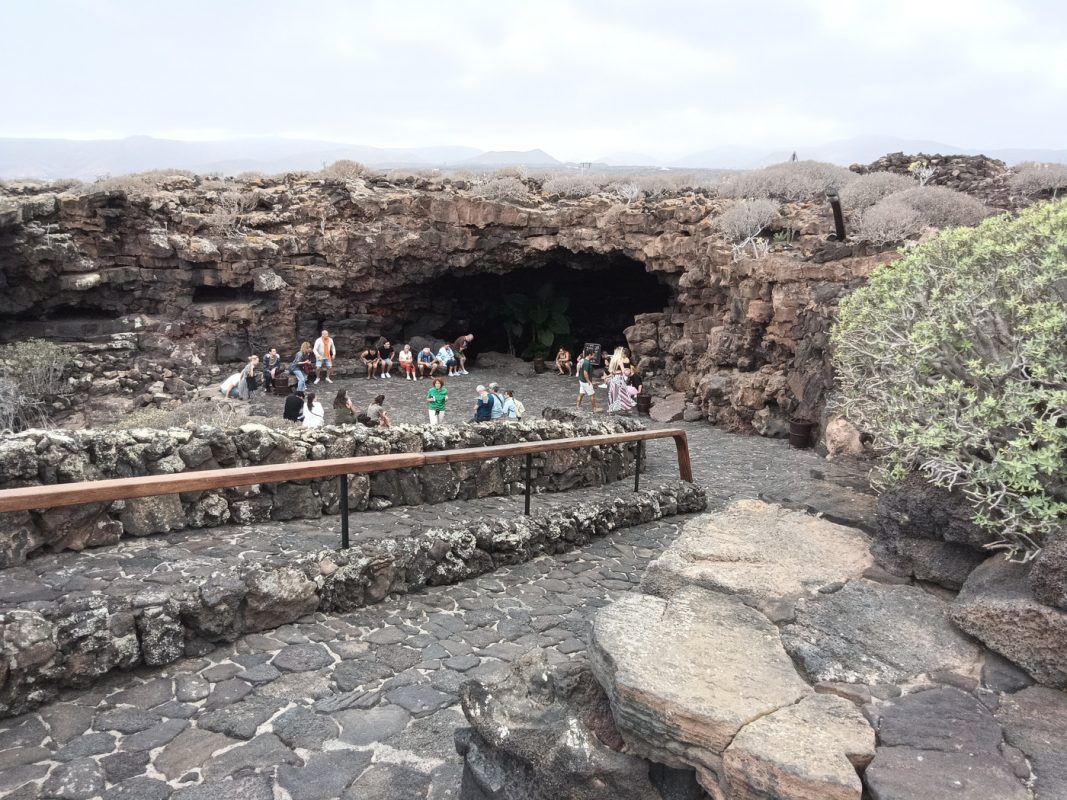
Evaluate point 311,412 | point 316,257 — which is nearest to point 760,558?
point 311,412

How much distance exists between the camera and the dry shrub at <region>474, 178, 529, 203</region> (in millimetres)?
24234

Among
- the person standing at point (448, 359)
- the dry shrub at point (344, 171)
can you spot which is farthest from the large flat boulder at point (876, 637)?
the dry shrub at point (344, 171)

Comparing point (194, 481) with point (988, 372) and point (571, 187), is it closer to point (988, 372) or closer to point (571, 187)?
point (988, 372)

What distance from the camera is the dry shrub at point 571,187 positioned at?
25.9 m

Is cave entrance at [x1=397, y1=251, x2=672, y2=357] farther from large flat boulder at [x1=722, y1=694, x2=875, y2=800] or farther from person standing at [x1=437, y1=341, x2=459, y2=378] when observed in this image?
large flat boulder at [x1=722, y1=694, x2=875, y2=800]

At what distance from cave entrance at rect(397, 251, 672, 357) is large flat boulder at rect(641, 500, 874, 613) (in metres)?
21.6

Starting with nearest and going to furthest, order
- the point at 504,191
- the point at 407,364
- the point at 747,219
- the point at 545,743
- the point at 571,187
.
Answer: the point at 545,743 → the point at 747,219 → the point at 407,364 → the point at 504,191 → the point at 571,187

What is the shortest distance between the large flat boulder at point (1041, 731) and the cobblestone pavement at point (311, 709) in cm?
194

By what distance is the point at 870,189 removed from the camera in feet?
63.7

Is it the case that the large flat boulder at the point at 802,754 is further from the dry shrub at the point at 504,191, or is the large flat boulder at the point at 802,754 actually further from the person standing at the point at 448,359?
the dry shrub at the point at 504,191

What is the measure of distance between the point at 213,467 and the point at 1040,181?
22.1m

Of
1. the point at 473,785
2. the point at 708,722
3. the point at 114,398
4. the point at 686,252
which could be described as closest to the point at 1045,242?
the point at 708,722

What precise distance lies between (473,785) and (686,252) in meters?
19.5

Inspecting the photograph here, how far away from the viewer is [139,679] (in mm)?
3725
